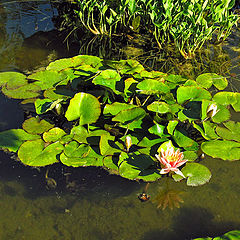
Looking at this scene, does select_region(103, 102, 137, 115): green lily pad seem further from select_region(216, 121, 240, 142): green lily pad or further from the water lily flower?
select_region(216, 121, 240, 142): green lily pad

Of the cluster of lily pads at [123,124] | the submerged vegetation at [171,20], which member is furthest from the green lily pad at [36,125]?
the submerged vegetation at [171,20]

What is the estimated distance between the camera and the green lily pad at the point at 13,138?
2.24 m

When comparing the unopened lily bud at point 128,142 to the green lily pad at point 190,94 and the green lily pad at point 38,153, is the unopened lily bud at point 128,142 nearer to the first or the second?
the green lily pad at point 38,153

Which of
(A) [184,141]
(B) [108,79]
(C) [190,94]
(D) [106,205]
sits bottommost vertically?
(D) [106,205]

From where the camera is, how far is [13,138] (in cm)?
229

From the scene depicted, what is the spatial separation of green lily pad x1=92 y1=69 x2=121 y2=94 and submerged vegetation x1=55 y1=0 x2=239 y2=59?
3.47ft

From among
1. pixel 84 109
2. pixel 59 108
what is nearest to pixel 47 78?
pixel 59 108

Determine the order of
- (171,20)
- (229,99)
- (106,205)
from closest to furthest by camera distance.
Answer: (106,205)
(229,99)
(171,20)

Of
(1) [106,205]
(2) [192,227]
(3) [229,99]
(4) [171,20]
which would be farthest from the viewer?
(4) [171,20]

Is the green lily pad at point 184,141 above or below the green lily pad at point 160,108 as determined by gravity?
below

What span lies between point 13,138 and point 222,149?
1.55 metres

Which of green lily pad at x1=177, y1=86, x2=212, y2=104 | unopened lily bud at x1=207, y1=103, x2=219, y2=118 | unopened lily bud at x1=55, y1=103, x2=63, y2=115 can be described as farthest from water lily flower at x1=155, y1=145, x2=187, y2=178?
unopened lily bud at x1=55, y1=103, x2=63, y2=115

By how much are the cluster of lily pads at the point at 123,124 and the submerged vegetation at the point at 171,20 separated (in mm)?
817

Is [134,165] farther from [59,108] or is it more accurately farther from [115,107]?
[59,108]
